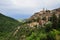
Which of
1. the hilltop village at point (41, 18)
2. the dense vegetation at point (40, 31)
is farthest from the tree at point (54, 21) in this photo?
the hilltop village at point (41, 18)

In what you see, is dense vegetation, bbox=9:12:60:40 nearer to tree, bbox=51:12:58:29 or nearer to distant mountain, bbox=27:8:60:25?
tree, bbox=51:12:58:29

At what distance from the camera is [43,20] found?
79750 millimetres

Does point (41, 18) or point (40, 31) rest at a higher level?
point (41, 18)

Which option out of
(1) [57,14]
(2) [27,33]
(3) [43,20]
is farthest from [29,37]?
(1) [57,14]

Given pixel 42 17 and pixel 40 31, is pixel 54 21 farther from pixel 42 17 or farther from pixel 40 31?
pixel 40 31

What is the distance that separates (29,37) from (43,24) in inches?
313

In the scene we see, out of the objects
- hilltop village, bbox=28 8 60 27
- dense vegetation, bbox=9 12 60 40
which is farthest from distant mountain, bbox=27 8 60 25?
dense vegetation, bbox=9 12 60 40

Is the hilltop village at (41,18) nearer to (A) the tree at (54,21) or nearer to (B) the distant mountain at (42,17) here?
(B) the distant mountain at (42,17)

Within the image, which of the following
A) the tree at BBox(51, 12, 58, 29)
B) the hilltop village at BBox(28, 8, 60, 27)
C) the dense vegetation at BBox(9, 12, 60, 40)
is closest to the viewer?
the dense vegetation at BBox(9, 12, 60, 40)

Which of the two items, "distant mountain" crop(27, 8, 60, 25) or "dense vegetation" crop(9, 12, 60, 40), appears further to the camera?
"distant mountain" crop(27, 8, 60, 25)

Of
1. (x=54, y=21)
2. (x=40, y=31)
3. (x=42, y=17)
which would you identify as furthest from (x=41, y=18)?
(x=40, y=31)

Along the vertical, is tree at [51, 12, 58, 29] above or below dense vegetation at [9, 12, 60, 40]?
above

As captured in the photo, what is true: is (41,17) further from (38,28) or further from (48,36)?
(48,36)

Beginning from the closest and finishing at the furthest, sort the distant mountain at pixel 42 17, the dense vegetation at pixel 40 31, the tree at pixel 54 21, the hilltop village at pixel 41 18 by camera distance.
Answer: the dense vegetation at pixel 40 31 → the tree at pixel 54 21 → the hilltop village at pixel 41 18 → the distant mountain at pixel 42 17
